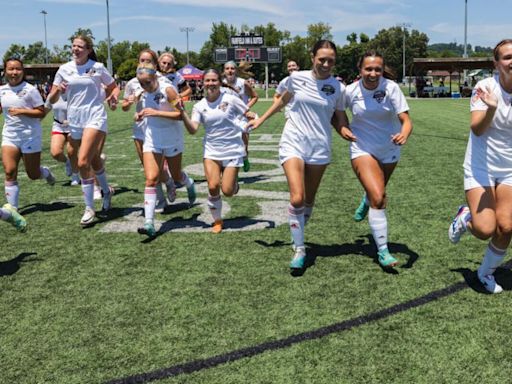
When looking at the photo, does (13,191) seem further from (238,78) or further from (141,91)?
(238,78)

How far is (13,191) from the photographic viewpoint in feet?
22.9

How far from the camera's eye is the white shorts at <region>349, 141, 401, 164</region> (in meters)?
5.02

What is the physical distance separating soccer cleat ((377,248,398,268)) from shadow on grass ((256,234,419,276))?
17cm

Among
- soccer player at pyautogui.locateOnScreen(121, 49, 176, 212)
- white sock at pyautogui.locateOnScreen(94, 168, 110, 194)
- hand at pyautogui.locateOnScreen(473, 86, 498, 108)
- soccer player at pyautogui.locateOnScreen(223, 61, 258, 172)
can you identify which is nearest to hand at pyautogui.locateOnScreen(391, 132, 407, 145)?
hand at pyautogui.locateOnScreen(473, 86, 498, 108)

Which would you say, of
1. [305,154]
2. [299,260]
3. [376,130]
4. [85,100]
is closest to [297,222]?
[299,260]

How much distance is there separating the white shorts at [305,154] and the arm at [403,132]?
669 millimetres

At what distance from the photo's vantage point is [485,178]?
4.24 m

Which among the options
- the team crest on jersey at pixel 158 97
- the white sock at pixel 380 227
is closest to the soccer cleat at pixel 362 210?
the white sock at pixel 380 227

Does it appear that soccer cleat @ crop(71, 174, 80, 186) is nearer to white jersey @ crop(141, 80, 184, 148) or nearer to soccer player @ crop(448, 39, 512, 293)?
white jersey @ crop(141, 80, 184, 148)

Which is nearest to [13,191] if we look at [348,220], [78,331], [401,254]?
[78,331]

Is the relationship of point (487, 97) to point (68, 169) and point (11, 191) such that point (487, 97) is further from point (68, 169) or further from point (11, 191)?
point (68, 169)

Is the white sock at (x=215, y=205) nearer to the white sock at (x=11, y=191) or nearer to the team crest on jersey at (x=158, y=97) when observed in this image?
the team crest on jersey at (x=158, y=97)

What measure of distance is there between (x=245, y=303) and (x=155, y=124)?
117 inches

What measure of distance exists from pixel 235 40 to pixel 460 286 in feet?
165
